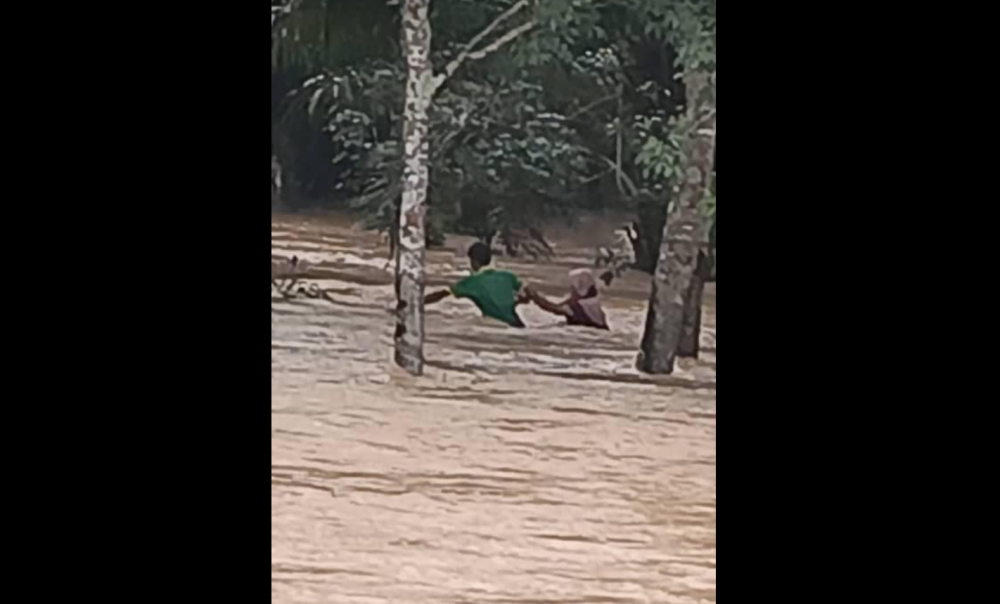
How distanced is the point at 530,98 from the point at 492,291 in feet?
0.62

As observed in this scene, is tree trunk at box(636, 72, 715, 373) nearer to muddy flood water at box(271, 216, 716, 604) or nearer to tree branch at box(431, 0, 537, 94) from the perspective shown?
muddy flood water at box(271, 216, 716, 604)

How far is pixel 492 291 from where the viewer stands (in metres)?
1.48

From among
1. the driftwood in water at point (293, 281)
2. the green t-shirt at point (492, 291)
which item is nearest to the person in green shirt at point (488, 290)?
the green t-shirt at point (492, 291)

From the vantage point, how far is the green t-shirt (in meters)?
1.48

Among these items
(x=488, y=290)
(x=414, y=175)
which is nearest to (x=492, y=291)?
(x=488, y=290)

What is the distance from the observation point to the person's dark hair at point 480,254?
148 centimetres

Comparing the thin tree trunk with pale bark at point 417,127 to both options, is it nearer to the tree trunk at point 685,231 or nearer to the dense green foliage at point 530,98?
the dense green foliage at point 530,98
